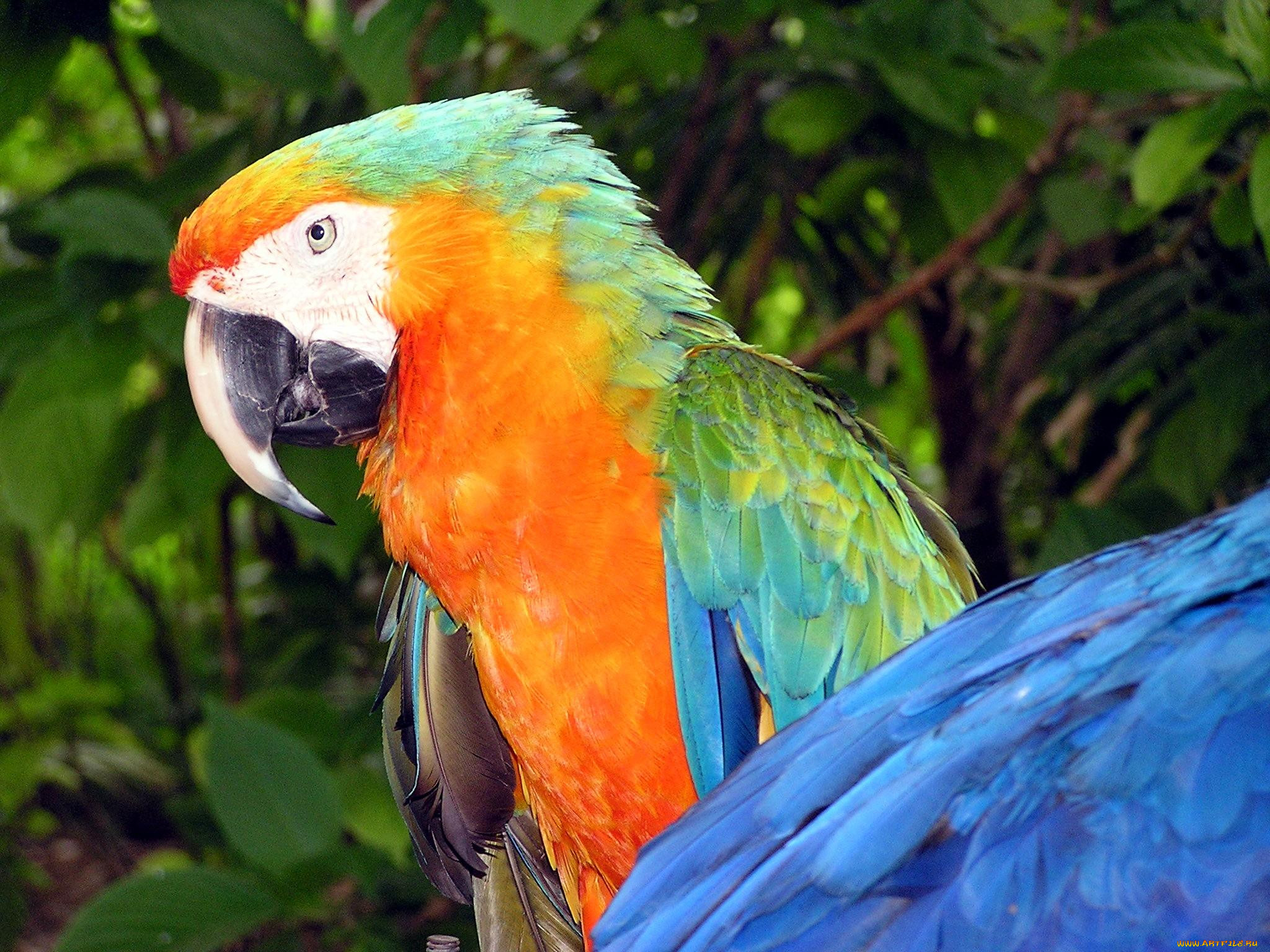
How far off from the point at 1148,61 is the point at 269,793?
1.22 metres

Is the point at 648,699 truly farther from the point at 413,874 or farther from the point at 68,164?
the point at 68,164

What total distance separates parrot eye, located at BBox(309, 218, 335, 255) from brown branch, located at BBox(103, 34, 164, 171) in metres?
0.79

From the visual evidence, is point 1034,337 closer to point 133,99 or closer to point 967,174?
point 967,174

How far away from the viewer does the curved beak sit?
881mm

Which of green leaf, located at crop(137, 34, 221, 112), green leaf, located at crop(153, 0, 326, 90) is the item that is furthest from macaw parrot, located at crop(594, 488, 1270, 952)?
green leaf, located at crop(137, 34, 221, 112)

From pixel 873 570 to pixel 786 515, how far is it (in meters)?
0.08

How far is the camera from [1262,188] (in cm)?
101

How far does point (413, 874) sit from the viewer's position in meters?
1.55

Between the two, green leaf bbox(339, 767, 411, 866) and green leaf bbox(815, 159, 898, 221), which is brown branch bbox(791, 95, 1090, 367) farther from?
green leaf bbox(339, 767, 411, 866)

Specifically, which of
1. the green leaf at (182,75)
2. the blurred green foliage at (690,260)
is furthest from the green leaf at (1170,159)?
the green leaf at (182,75)

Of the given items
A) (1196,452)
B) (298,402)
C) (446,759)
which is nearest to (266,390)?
(298,402)

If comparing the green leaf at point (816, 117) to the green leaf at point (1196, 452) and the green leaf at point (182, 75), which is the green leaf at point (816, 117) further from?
the green leaf at point (182, 75)

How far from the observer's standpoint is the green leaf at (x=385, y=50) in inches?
51.2

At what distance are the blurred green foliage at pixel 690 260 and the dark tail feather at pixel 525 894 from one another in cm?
45
